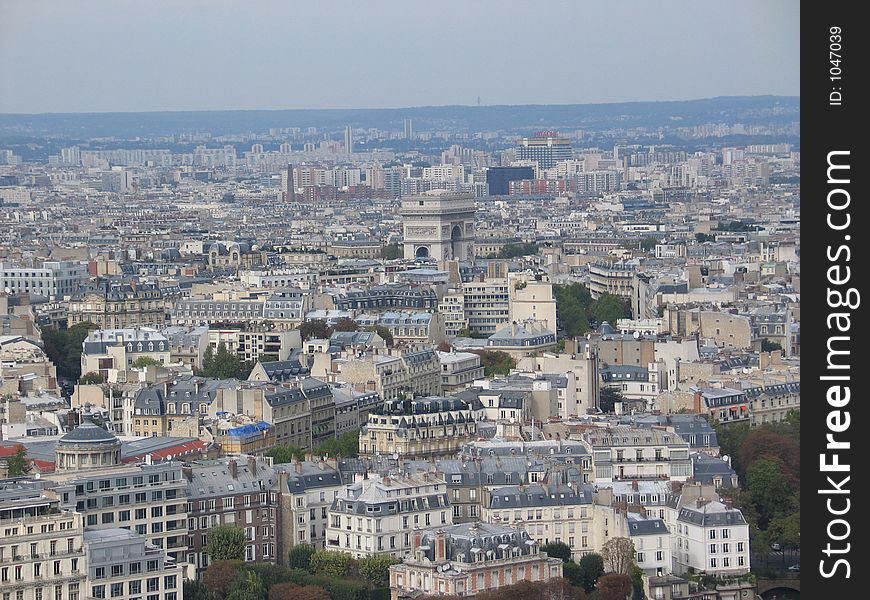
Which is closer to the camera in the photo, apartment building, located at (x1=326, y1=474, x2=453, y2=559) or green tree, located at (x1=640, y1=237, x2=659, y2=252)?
apartment building, located at (x1=326, y1=474, x2=453, y2=559)

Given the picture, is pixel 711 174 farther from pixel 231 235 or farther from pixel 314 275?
pixel 314 275

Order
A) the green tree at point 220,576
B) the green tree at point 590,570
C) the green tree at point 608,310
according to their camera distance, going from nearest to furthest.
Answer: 1. the green tree at point 220,576
2. the green tree at point 590,570
3. the green tree at point 608,310

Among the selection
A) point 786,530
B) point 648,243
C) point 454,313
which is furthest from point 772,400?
point 648,243

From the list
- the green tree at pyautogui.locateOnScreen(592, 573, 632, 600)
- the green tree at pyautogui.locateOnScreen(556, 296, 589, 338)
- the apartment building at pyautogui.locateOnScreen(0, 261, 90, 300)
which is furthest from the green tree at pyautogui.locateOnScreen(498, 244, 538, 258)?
the green tree at pyautogui.locateOnScreen(592, 573, 632, 600)

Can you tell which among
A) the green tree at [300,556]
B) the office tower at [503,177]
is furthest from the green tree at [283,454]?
the office tower at [503,177]

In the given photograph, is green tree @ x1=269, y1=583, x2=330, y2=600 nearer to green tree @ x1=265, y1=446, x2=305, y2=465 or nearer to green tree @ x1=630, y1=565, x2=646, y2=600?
green tree @ x1=630, y1=565, x2=646, y2=600

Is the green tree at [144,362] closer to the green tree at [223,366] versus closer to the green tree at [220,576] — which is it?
the green tree at [223,366]
